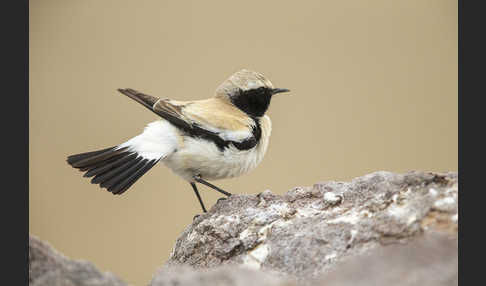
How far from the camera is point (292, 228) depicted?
2.57 m

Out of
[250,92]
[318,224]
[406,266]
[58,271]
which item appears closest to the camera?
[58,271]

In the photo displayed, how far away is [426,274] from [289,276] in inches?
23.7

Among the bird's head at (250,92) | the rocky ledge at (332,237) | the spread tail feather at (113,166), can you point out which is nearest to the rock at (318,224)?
the rocky ledge at (332,237)

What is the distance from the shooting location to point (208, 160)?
3566mm

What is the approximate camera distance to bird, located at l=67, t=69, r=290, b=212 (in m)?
3.39

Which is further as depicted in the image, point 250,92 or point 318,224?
point 250,92

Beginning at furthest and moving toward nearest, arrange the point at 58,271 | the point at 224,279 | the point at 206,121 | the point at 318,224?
the point at 206,121, the point at 318,224, the point at 58,271, the point at 224,279

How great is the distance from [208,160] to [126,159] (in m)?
0.58

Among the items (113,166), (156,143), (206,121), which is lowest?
(113,166)

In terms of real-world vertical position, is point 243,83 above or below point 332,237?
above

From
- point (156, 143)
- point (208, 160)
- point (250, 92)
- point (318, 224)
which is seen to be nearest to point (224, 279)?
point (318, 224)

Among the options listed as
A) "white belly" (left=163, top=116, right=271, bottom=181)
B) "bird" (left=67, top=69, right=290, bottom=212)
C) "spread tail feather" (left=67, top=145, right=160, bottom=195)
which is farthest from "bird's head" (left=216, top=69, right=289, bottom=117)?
"spread tail feather" (left=67, top=145, right=160, bottom=195)

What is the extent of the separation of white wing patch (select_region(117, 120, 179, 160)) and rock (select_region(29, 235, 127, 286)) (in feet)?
5.35

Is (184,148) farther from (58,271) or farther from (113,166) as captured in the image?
(58,271)
